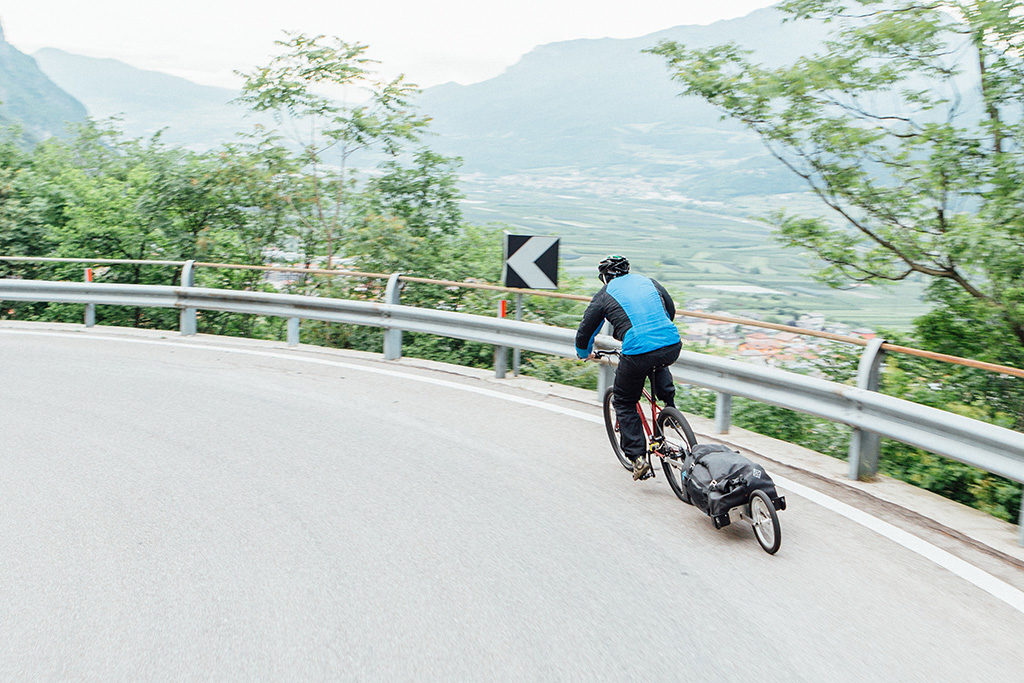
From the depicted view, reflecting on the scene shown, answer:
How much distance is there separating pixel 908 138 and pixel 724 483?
914cm

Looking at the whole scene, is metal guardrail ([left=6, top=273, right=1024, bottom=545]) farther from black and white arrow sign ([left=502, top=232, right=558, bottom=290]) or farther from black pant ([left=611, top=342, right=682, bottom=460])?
black pant ([left=611, top=342, right=682, bottom=460])

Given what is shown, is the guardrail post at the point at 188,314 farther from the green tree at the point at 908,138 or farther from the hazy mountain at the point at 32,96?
the hazy mountain at the point at 32,96

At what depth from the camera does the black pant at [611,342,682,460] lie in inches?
234

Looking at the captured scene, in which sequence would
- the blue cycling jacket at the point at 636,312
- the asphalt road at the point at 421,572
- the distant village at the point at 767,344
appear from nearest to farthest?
the asphalt road at the point at 421,572
the blue cycling jacket at the point at 636,312
the distant village at the point at 767,344

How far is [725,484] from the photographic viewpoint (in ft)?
16.7

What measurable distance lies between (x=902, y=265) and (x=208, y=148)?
12919 mm

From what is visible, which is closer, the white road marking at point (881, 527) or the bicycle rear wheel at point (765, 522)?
the white road marking at point (881, 527)

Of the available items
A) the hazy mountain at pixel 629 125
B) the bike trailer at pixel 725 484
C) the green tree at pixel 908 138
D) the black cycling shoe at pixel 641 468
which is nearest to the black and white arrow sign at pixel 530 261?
the black cycling shoe at pixel 641 468

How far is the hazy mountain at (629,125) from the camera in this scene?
15367 mm

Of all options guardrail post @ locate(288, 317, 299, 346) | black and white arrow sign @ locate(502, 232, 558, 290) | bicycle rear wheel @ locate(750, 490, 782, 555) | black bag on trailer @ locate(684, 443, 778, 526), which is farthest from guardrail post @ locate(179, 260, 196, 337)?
bicycle rear wheel @ locate(750, 490, 782, 555)

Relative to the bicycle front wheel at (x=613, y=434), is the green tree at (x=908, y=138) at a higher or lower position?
higher

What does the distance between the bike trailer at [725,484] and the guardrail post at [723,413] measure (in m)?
2.37

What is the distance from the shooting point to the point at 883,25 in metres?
12.2

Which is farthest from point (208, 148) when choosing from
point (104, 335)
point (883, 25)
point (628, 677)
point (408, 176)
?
point (628, 677)
